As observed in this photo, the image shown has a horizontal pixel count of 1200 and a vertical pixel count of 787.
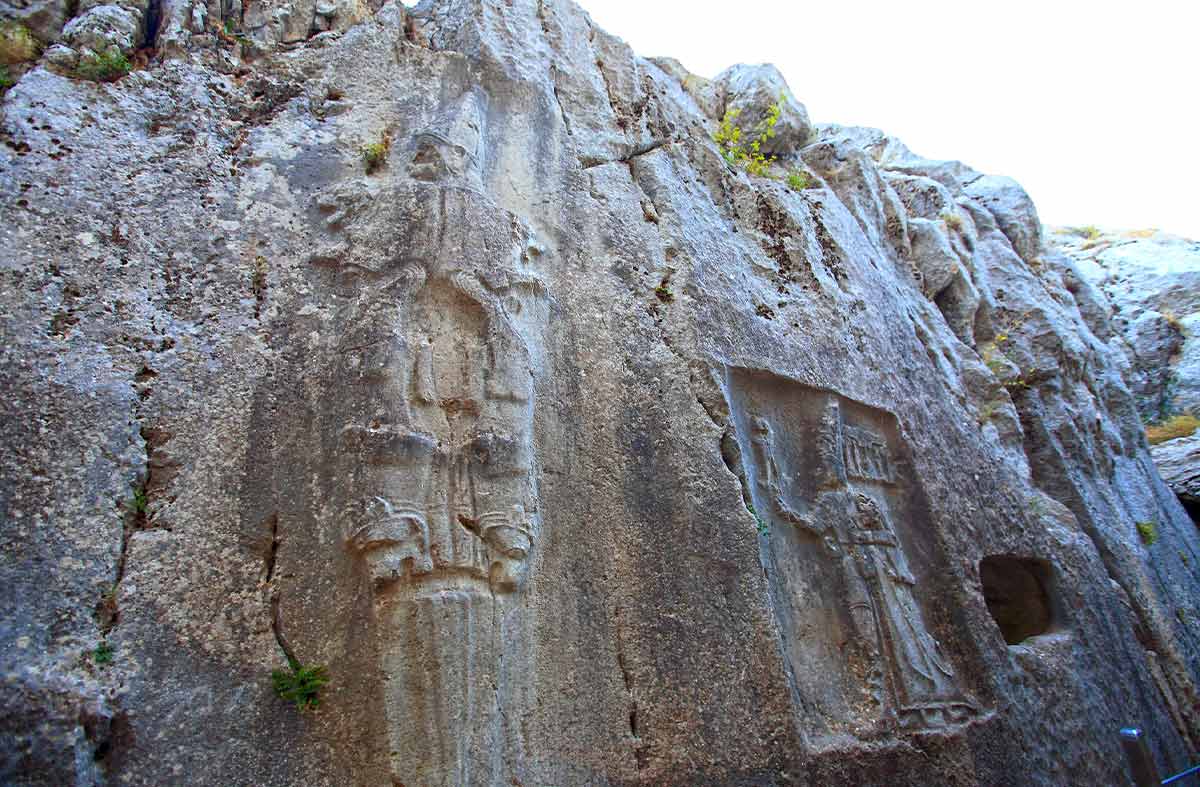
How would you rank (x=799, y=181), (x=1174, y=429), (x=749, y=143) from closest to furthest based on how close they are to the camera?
(x=799, y=181)
(x=749, y=143)
(x=1174, y=429)

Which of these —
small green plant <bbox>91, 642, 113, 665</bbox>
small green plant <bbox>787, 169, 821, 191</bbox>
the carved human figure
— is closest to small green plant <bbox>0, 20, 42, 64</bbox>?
small green plant <bbox>91, 642, 113, 665</bbox>

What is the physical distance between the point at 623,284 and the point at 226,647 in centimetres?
380

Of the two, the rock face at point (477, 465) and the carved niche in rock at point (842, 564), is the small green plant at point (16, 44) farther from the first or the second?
the carved niche in rock at point (842, 564)

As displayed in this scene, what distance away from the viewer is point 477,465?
4660 mm

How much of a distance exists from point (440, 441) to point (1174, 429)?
Result: 53.6 feet

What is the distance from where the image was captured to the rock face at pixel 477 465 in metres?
3.98

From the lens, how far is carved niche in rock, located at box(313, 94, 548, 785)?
3.98m

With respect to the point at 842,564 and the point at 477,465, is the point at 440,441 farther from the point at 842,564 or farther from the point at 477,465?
the point at 842,564

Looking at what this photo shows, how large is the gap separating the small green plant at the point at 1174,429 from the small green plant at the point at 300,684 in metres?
16.4

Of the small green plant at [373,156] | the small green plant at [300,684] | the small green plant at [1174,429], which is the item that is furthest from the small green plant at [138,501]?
the small green plant at [1174,429]

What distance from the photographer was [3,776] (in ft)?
10.8

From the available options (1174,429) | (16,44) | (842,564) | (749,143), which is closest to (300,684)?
(842,564)

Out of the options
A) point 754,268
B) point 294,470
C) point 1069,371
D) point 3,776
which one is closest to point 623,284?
point 754,268

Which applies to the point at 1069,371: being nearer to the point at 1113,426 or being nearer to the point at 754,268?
Result: the point at 1113,426
